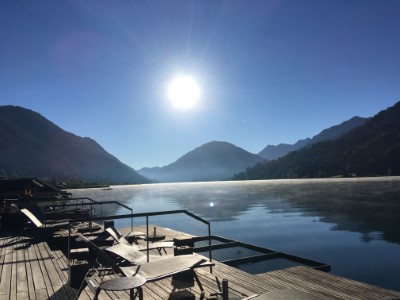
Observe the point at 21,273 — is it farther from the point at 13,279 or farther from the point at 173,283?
the point at 173,283

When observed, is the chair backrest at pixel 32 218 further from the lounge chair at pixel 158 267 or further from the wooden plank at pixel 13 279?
the lounge chair at pixel 158 267

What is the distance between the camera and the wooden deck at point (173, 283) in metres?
7.75

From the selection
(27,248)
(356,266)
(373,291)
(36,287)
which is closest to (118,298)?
(36,287)

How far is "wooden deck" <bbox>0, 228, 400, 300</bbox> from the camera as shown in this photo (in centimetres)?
775

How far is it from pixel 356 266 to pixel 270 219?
23.5 m

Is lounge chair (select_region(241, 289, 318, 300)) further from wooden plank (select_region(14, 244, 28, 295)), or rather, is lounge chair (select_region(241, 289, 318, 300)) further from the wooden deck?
wooden plank (select_region(14, 244, 28, 295))

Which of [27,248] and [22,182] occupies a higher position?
[22,182]

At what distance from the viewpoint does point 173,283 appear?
331 inches

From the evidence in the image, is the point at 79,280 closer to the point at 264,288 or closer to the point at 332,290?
the point at 264,288

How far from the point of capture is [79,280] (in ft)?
26.5

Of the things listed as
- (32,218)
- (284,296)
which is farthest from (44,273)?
(284,296)

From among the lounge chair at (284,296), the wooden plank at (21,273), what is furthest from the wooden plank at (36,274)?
the lounge chair at (284,296)

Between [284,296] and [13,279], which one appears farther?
[13,279]

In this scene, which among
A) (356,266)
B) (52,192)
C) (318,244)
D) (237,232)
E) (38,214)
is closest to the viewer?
(38,214)
